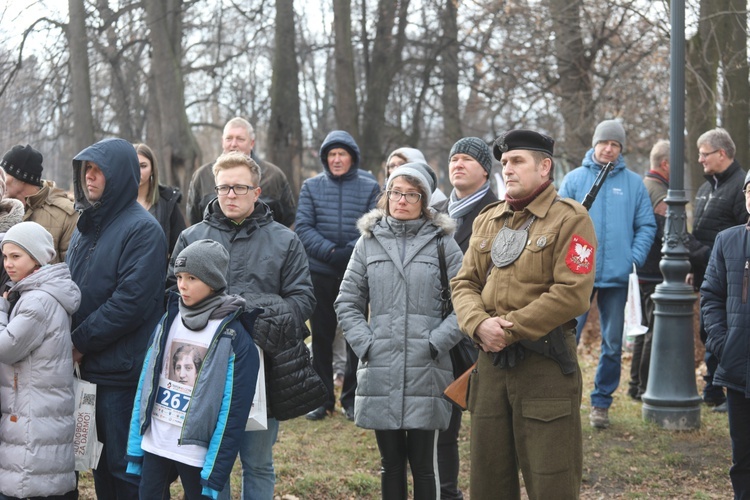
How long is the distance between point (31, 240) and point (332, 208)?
299cm

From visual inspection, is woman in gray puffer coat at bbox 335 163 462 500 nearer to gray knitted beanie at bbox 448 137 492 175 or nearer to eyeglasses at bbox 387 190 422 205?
eyeglasses at bbox 387 190 422 205

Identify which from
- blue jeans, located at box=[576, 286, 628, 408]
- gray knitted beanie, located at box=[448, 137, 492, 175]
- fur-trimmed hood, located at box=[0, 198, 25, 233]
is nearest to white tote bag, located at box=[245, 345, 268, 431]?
fur-trimmed hood, located at box=[0, 198, 25, 233]

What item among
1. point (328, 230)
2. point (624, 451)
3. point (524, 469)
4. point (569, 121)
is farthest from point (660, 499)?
point (569, 121)

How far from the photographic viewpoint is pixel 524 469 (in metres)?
4.22

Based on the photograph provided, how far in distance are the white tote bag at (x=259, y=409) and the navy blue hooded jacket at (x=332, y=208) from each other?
274cm

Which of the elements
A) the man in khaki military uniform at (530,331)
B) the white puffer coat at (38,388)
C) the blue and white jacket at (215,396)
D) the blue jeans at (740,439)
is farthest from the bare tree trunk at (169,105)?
the man in khaki military uniform at (530,331)

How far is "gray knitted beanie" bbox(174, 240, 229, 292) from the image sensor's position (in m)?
4.27

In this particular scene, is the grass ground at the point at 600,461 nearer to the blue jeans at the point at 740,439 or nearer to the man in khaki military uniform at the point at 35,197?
the blue jeans at the point at 740,439

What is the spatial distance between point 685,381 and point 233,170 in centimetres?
433

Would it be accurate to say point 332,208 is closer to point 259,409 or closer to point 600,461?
point 600,461

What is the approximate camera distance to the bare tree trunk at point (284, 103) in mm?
15711

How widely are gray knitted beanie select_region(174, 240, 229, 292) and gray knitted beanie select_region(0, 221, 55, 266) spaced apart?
851 mm

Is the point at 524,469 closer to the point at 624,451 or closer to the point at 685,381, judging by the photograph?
the point at 624,451

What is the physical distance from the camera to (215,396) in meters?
4.14
